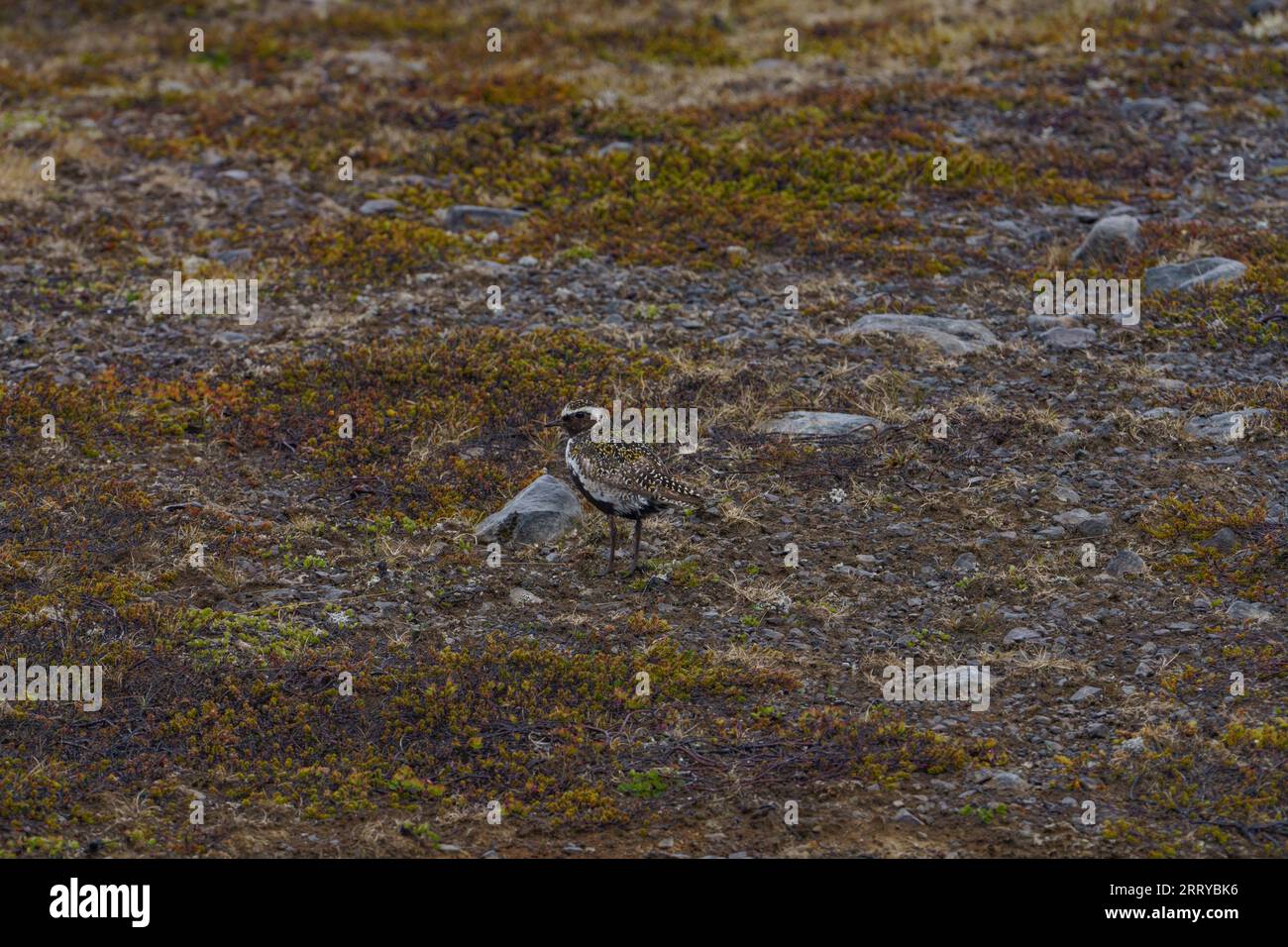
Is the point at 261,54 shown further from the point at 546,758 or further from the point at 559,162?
the point at 546,758

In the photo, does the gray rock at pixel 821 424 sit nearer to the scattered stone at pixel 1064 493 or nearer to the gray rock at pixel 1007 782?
the scattered stone at pixel 1064 493

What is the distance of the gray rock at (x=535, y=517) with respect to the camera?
44.5 feet

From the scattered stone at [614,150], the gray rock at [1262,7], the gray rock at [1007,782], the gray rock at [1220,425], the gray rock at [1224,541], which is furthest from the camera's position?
the gray rock at [1262,7]

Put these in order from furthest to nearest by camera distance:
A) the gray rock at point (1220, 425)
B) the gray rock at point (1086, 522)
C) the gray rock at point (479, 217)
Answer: the gray rock at point (479, 217) → the gray rock at point (1220, 425) → the gray rock at point (1086, 522)

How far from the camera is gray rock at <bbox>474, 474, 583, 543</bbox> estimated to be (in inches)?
534

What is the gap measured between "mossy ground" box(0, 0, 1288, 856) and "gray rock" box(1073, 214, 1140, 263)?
0.46 meters

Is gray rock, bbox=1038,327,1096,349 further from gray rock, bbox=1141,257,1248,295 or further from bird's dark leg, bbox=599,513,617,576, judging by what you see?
bird's dark leg, bbox=599,513,617,576

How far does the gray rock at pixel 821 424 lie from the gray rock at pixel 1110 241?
5444mm

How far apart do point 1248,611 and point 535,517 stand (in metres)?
6.45

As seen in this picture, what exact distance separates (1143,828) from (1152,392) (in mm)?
7382

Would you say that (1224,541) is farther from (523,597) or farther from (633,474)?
(523,597)

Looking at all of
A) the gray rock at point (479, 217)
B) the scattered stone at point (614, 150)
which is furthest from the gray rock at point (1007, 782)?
the scattered stone at point (614, 150)

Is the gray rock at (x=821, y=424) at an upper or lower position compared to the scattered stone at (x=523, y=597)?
upper

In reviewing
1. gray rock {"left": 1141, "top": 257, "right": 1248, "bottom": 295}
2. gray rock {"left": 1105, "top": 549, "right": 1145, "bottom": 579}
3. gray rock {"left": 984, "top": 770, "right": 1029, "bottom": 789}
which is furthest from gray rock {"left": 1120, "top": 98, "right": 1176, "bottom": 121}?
gray rock {"left": 984, "top": 770, "right": 1029, "bottom": 789}
